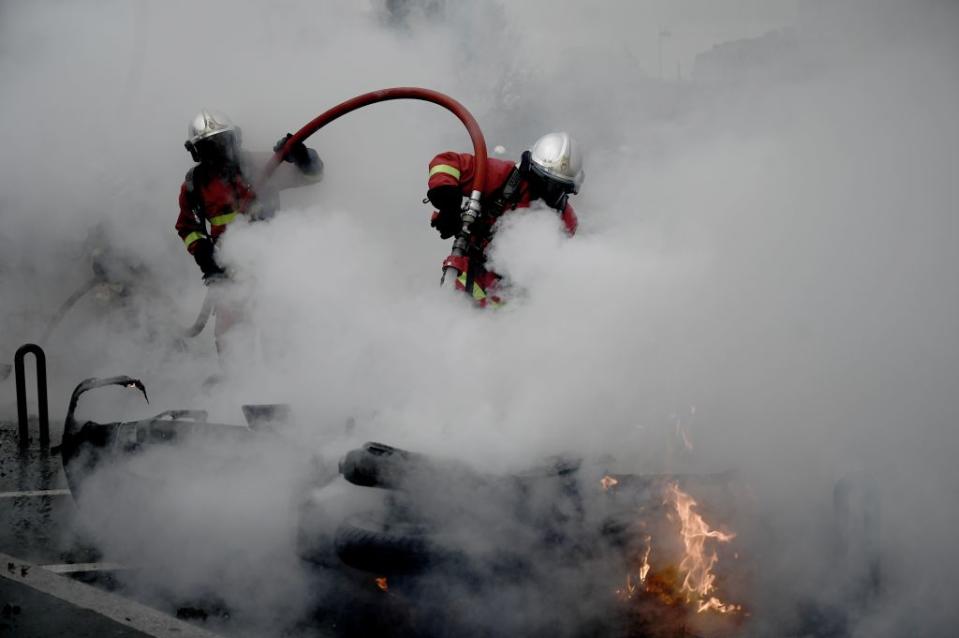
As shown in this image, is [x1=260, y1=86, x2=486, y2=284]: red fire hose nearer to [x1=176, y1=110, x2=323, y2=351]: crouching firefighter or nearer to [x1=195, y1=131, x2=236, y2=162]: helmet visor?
[x1=176, y1=110, x2=323, y2=351]: crouching firefighter

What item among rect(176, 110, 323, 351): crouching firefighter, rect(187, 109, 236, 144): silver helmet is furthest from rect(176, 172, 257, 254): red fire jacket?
rect(187, 109, 236, 144): silver helmet

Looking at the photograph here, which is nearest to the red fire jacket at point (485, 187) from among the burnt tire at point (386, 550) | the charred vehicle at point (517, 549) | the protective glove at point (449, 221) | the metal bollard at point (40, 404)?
the protective glove at point (449, 221)

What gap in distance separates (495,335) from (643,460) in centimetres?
85

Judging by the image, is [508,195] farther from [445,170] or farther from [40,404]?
[40,404]

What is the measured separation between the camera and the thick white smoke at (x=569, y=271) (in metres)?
3.79

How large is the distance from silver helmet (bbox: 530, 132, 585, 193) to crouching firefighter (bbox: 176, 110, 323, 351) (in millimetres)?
1727

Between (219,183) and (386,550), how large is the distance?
3821 millimetres

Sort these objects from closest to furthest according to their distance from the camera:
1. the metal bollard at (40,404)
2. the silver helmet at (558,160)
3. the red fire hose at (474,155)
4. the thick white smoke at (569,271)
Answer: the thick white smoke at (569,271) < the red fire hose at (474,155) < the silver helmet at (558,160) < the metal bollard at (40,404)

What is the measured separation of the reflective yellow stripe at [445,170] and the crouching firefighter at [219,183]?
1.31 metres

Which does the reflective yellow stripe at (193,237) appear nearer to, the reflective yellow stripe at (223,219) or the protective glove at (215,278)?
the reflective yellow stripe at (223,219)

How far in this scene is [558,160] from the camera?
16.3 feet

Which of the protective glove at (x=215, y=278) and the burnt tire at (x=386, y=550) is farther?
the protective glove at (x=215, y=278)

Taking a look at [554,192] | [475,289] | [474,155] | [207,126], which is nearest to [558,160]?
[554,192]

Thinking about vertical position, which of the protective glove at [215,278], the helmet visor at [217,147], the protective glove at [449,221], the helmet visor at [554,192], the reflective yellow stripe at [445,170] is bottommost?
the protective glove at [449,221]
